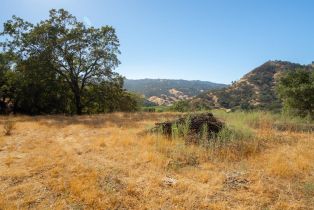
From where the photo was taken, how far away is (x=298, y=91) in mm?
16281

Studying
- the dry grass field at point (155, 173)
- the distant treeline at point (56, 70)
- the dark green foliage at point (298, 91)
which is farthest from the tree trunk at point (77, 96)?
the dark green foliage at point (298, 91)

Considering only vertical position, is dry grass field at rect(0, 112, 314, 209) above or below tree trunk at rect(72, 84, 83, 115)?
below

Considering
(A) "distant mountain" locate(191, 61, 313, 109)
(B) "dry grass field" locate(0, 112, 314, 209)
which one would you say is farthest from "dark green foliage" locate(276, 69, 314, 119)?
(A) "distant mountain" locate(191, 61, 313, 109)

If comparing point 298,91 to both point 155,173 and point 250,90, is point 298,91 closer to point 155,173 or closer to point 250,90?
point 155,173

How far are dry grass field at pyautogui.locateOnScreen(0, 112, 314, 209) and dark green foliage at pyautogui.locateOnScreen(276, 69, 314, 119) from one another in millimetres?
8040

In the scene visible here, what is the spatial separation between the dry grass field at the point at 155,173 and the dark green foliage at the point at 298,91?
8.04 m

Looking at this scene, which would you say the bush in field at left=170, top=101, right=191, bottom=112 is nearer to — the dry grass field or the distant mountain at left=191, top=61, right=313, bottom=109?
the dry grass field

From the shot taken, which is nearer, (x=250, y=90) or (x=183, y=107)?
(x=183, y=107)

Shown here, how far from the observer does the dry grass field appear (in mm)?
4742

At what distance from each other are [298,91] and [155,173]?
13.3 m

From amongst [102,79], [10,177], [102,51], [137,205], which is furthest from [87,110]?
[137,205]

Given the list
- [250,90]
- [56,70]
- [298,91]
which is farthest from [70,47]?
[250,90]

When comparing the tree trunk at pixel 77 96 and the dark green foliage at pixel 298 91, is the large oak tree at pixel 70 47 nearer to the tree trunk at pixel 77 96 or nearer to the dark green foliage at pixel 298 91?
the tree trunk at pixel 77 96

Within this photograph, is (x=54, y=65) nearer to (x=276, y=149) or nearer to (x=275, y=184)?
(x=276, y=149)
